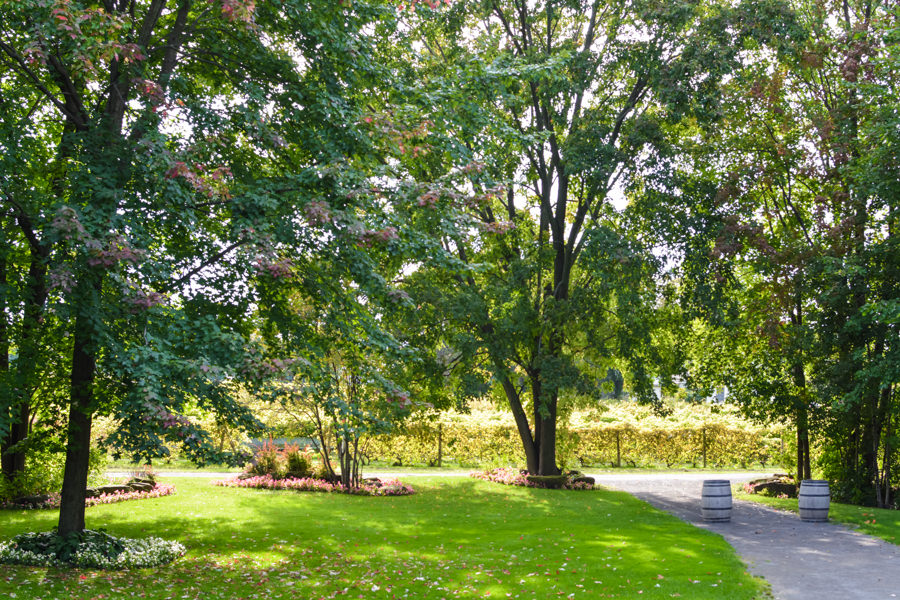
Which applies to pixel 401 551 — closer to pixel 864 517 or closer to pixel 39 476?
pixel 39 476

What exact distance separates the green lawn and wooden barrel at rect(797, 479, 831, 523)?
8.25ft

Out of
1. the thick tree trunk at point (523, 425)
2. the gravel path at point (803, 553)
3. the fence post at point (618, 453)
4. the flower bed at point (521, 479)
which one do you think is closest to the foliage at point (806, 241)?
the gravel path at point (803, 553)

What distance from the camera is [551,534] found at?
39.2 feet

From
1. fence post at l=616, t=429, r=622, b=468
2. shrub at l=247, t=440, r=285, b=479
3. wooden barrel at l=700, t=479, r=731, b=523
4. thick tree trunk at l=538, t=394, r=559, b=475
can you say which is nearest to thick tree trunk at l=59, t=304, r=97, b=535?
shrub at l=247, t=440, r=285, b=479

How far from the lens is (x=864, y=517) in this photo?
13836mm

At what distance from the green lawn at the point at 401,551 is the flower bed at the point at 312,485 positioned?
1137mm

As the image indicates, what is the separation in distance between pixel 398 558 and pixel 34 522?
7004 mm

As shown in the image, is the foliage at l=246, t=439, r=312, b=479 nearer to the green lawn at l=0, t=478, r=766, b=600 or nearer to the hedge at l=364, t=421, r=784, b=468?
the green lawn at l=0, t=478, r=766, b=600

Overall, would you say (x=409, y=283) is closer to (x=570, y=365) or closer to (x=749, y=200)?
(x=570, y=365)

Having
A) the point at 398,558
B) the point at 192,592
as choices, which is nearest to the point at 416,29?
the point at 398,558

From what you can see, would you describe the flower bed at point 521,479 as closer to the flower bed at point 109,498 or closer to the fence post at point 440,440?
the fence post at point 440,440

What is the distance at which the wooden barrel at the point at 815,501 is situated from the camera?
1343cm

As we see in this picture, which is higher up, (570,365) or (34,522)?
(570,365)

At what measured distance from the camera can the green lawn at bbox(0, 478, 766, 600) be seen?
323 inches
